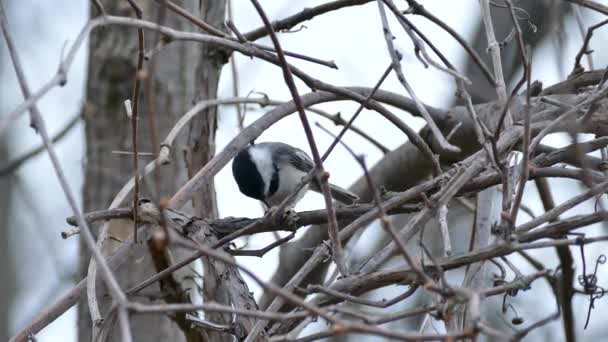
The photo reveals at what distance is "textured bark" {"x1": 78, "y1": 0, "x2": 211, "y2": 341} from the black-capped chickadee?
0.39 meters

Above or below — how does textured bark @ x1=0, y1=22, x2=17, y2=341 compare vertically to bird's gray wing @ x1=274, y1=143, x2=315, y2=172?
above

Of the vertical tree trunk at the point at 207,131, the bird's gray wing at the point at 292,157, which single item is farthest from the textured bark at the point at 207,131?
the bird's gray wing at the point at 292,157

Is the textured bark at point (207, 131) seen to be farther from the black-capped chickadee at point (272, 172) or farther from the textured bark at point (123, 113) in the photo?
the black-capped chickadee at point (272, 172)

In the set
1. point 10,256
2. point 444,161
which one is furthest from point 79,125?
point 10,256

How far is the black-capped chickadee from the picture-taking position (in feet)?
12.2

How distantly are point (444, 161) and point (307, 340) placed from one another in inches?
70.7

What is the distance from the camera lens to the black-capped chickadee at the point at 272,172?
3709mm

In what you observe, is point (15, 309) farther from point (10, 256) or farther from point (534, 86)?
point (534, 86)

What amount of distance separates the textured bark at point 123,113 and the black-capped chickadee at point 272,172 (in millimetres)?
386

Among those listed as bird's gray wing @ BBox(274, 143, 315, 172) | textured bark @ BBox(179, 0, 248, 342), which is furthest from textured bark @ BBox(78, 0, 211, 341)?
bird's gray wing @ BBox(274, 143, 315, 172)

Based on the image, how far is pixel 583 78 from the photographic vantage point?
2689 millimetres

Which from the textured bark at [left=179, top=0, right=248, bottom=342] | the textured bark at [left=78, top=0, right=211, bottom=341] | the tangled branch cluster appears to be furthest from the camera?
the textured bark at [left=78, top=0, right=211, bottom=341]

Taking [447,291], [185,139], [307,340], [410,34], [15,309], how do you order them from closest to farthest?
1. [447,291]
2. [307,340]
3. [410,34]
4. [185,139]
5. [15,309]

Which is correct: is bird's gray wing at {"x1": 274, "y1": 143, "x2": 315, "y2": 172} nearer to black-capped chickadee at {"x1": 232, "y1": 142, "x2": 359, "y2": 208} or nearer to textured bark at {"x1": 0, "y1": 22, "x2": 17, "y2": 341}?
black-capped chickadee at {"x1": 232, "y1": 142, "x2": 359, "y2": 208}
